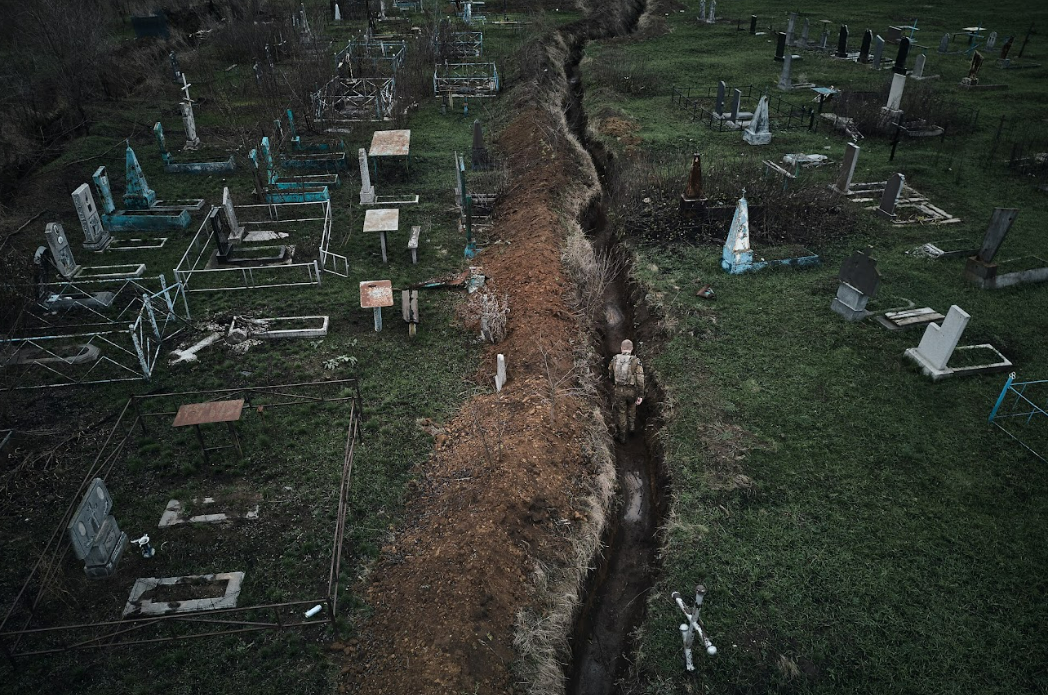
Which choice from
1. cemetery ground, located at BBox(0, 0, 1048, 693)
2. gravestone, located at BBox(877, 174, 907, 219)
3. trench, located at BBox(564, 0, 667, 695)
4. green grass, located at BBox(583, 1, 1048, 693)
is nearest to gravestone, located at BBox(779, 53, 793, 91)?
cemetery ground, located at BBox(0, 0, 1048, 693)

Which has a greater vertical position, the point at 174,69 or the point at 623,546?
the point at 174,69

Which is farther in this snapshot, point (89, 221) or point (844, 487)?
point (89, 221)

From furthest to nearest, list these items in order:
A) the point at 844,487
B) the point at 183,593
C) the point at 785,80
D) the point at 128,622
Result: the point at 785,80 → the point at 844,487 → the point at 183,593 → the point at 128,622

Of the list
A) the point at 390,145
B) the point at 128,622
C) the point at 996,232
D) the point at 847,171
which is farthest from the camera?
the point at 390,145

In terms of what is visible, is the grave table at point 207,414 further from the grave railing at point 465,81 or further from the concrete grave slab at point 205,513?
the grave railing at point 465,81

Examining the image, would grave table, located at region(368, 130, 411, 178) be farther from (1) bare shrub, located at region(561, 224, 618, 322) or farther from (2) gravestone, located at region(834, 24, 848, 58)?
(2) gravestone, located at region(834, 24, 848, 58)

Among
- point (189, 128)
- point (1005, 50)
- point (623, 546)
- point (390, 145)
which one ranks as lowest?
point (623, 546)

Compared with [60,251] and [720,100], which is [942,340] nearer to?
[720,100]

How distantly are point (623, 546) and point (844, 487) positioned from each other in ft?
11.8

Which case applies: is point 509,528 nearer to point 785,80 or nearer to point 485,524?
point 485,524

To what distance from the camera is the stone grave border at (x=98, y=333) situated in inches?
488

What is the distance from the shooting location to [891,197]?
17.6m

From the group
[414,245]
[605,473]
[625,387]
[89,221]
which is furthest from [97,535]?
[89,221]

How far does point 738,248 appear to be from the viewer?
15.5 meters
